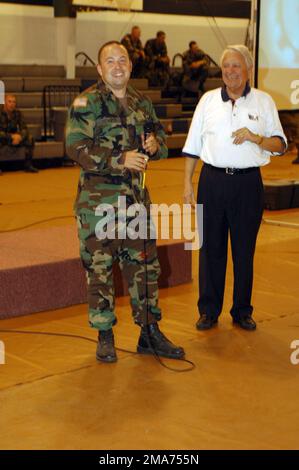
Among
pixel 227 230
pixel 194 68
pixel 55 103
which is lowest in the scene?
pixel 227 230

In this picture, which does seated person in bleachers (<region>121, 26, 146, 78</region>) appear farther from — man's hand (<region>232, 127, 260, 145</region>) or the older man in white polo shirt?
man's hand (<region>232, 127, 260, 145</region>)

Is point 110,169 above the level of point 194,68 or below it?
below

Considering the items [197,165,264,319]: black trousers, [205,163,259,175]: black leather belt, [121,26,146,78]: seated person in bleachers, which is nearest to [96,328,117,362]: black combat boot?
[197,165,264,319]: black trousers

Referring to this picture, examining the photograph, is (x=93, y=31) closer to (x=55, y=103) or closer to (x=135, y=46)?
(x=135, y=46)

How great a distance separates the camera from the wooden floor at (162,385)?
3.83 m

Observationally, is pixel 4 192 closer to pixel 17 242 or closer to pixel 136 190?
pixel 17 242

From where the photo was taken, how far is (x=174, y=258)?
654 centimetres

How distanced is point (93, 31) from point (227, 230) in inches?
586

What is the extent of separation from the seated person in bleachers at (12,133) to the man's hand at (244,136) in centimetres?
915

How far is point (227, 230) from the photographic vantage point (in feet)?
17.8

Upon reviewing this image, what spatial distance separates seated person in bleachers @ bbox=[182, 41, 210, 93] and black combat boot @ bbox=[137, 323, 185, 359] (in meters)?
14.8

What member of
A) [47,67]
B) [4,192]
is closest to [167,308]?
[4,192]

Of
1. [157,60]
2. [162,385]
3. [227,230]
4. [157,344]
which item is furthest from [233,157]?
[157,60]

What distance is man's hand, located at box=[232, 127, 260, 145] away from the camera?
5.08 meters
